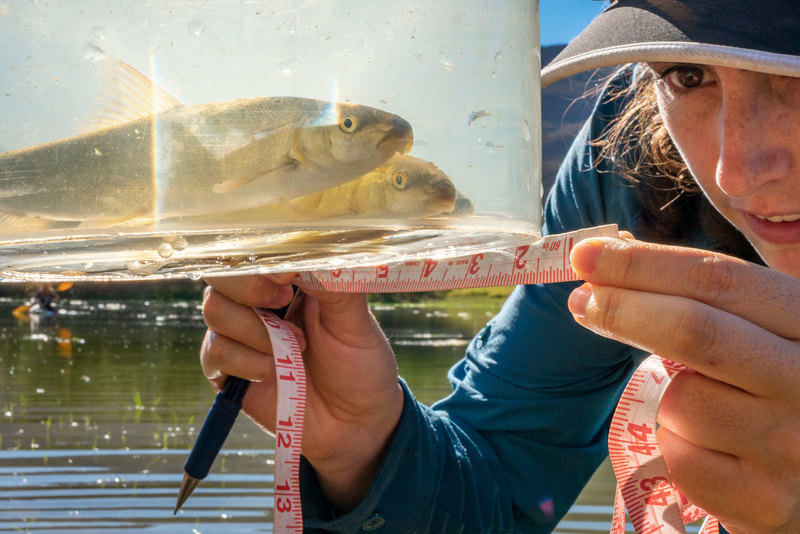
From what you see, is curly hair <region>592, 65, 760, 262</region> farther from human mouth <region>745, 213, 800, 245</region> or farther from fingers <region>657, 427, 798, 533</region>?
fingers <region>657, 427, 798, 533</region>

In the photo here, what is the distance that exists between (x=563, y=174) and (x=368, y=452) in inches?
37.4

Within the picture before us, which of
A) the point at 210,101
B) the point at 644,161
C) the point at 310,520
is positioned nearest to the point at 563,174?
the point at 644,161

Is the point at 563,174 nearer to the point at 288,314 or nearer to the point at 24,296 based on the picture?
the point at 288,314

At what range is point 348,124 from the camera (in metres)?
0.76

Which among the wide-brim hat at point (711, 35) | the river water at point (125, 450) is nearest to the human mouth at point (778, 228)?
the wide-brim hat at point (711, 35)

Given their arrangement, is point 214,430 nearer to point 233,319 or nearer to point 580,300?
point 233,319

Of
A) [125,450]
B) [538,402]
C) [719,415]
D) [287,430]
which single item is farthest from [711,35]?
[125,450]

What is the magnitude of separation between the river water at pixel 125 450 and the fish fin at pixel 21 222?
2.69 metres

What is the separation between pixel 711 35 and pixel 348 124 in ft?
1.99

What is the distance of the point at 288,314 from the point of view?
→ 1504 mm

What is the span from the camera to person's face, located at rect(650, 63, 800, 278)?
131cm

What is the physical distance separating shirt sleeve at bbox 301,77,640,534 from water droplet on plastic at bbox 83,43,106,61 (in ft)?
3.95

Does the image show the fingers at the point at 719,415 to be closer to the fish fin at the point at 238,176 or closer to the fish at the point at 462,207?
the fish at the point at 462,207

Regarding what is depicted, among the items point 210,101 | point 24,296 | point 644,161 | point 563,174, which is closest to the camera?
point 210,101
